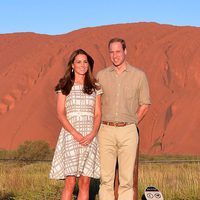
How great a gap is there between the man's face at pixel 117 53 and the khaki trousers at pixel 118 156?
732 millimetres

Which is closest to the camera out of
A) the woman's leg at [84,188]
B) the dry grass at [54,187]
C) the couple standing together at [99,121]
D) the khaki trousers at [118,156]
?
the couple standing together at [99,121]

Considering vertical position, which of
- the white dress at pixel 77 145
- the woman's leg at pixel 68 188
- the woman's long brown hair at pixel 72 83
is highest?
the woman's long brown hair at pixel 72 83

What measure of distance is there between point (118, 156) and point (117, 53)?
3.88 feet

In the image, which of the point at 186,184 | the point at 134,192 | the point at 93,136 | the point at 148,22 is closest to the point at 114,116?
the point at 93,136

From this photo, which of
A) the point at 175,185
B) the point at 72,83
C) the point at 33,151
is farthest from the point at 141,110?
the point at 33,151

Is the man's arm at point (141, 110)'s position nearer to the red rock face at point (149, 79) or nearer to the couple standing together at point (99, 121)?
the couple standing together at point (99, 121)

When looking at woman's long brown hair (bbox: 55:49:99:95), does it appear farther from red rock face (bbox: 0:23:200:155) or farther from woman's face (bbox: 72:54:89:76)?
red rock face (bbox: 0:23:200:155)

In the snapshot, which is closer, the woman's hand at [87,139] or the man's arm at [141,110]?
the woman's hand at [87,139]

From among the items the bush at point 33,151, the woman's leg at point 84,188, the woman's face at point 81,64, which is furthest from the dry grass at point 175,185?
the bush at point 33,151

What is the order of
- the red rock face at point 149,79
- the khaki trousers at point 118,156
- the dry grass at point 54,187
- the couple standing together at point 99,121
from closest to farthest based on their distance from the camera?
the couple standing together at point 99,121
the khaki trousers at point 118,156
the dry grass at point 54,187
the red rock face at point 149,79

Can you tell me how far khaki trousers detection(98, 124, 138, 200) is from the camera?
6.52m

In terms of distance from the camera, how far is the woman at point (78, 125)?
6246 millimetres

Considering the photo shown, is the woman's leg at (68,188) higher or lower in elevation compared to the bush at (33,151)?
higher

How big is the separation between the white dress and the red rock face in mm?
30787
